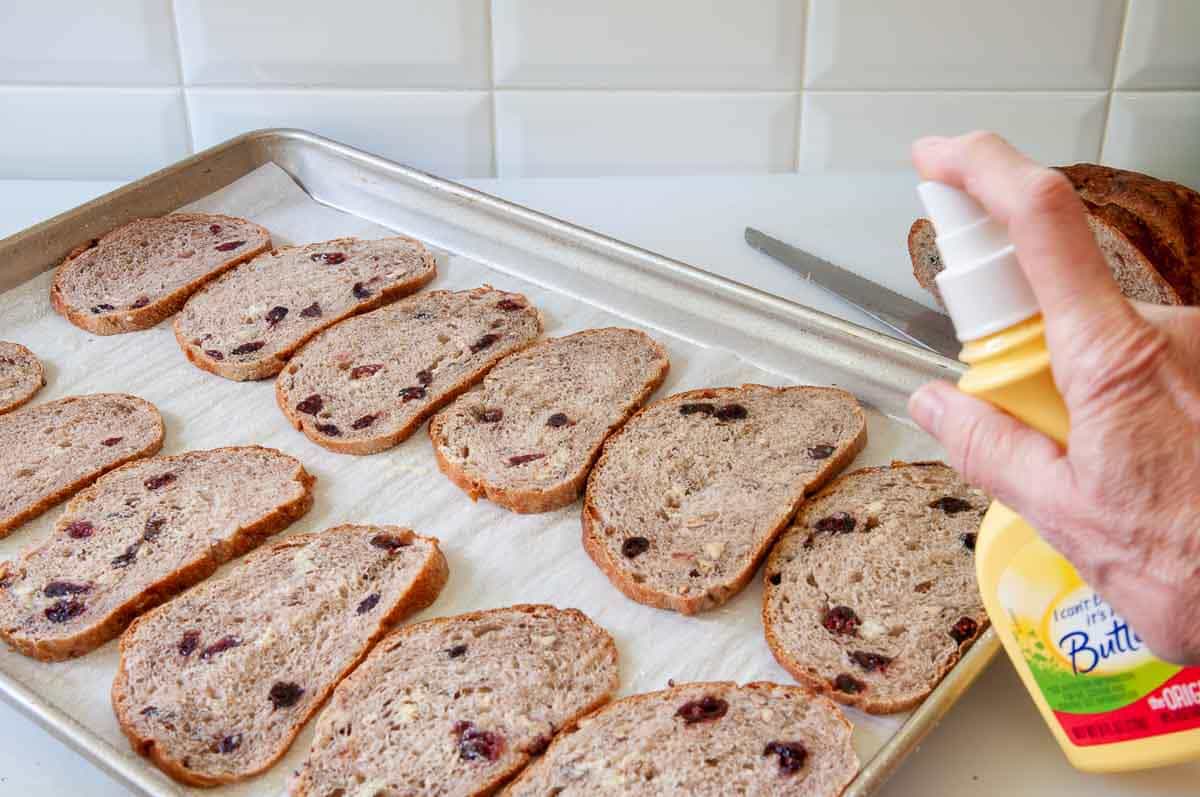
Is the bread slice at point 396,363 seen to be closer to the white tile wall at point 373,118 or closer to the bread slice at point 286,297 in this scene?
the bread slice at point 286,297

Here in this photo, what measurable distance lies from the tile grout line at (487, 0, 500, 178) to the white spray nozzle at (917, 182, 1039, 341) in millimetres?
1540

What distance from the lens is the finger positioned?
0.87 meters

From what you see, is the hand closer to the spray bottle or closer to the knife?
the spray bottle

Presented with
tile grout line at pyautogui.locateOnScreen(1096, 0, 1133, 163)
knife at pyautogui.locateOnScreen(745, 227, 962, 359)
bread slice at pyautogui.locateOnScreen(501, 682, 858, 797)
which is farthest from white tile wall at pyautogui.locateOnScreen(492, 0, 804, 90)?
bread slice at pyautogui.locateOnScreen(501, 682, 858, 797)

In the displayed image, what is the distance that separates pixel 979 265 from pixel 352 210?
165 centimetres

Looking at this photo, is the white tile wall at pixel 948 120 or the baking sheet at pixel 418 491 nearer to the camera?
the baking sheet at pixel 418 491

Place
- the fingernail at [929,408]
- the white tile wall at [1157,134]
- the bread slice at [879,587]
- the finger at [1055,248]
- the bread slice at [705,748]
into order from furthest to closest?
the white tile wall at [1157,134] → the bread slice at [879,587] → the bread slice at [705,748] → the fingernail at [929,408] → the finger at [1055,248]

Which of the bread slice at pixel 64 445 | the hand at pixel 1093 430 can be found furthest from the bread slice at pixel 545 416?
the hand at pixel 1093 430

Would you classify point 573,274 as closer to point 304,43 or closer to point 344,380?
point 344,380

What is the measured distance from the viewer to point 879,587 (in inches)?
59.7

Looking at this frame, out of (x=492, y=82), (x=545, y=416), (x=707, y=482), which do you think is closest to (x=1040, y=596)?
(x=707, y=482)

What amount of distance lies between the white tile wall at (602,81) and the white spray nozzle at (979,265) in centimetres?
146

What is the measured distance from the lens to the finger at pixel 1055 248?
2.86ft

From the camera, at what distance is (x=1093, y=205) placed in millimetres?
1935
